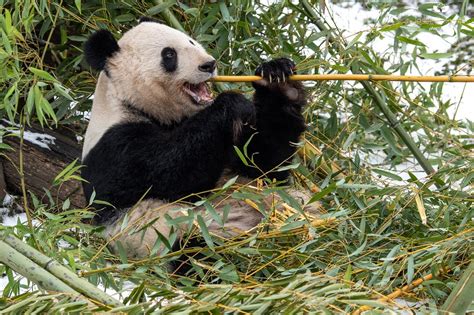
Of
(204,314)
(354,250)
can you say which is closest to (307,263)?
(354,250)

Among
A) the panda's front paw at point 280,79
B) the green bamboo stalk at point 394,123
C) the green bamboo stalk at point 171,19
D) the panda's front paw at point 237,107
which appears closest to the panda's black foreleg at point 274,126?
the panda's front paw at point 280,79

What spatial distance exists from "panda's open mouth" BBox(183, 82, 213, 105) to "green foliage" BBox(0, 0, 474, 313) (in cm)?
34

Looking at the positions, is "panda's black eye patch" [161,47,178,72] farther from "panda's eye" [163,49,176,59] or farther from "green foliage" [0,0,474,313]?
"green foliage" [0,0,474,313]

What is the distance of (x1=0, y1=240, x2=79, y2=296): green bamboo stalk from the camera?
2.67m

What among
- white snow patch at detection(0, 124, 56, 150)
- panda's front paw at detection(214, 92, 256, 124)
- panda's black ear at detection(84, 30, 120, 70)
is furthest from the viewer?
white snow patch at detection(0, 124, 56, 150)

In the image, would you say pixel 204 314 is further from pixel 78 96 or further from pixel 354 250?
pixel 78 96

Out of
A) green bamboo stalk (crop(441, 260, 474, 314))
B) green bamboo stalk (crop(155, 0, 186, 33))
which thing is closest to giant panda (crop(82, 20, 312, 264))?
green bamboo stalk (crop(155, 0, 186, 33))

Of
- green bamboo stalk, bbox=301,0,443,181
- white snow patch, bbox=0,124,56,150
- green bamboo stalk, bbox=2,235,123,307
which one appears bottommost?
white snow patch, bbox=0,124,56,150

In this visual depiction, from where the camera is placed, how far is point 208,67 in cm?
392

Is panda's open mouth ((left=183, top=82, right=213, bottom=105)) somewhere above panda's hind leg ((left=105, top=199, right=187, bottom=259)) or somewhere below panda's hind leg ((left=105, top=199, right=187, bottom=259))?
above

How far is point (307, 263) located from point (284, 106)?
0.78 metres

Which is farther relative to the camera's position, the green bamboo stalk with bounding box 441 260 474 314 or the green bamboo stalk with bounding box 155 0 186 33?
the green bamboo stalk with bounding box 155 0 186 33

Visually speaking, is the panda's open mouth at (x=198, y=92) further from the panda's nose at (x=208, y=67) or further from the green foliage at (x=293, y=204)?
the green foliage at (x=293, y=204)

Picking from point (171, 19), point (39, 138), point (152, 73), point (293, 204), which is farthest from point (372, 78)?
point (39, 138)
